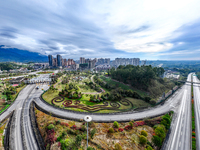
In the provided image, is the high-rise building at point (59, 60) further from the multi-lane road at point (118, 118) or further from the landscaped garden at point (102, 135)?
the landscaped garden at point (102, 135)

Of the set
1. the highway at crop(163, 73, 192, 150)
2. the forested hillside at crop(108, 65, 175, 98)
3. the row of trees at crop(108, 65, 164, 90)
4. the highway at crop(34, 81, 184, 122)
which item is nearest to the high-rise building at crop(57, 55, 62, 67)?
the row of trees at crop(108, 65, 164, 90)

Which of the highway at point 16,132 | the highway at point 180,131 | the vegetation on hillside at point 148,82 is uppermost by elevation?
the vegetation on hillside at point 148,82

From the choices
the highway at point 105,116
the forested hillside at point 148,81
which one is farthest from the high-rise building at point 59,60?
the highway at point 105,116

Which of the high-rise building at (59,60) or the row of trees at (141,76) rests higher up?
the high-rise building at (59,60)

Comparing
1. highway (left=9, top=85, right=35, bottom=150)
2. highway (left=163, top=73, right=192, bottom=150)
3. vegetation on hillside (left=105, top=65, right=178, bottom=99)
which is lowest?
highway (left=163, top=73, right=192, bottom=150)

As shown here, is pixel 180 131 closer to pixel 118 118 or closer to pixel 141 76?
pixel 118 118

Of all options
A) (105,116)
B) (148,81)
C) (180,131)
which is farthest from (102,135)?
(148,81)

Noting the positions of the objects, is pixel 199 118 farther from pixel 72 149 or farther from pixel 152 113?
pixel 72 149

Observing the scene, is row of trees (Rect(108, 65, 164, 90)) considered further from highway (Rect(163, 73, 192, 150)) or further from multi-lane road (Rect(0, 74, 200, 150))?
highway (Rect(163, 73, 192, 150))
